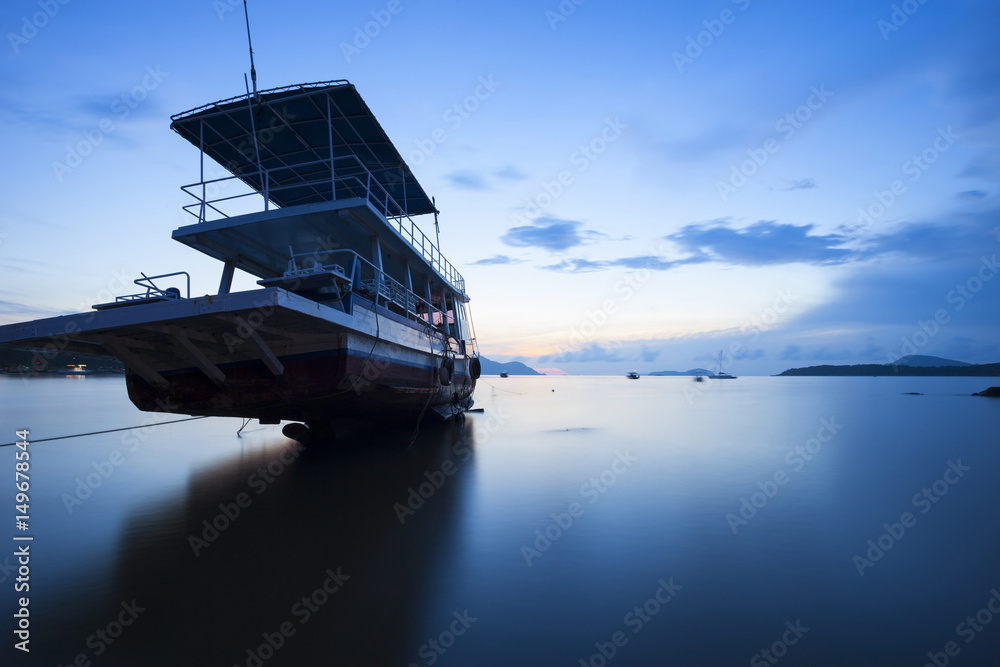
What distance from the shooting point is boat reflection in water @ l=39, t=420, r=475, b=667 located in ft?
12.3

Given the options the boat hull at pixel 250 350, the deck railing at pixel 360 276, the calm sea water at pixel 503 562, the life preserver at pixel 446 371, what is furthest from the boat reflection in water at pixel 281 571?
the life preserver at pixel 446 371

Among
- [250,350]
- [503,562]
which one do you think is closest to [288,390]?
[250,350]

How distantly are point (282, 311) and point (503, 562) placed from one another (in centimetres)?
480

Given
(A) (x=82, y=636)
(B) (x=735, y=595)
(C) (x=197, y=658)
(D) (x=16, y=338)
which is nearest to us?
(C) (x=197, y=658)

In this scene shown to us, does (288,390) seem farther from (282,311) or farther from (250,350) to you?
(282,311)

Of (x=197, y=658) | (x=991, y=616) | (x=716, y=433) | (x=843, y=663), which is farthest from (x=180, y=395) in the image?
(x=716, y=433)

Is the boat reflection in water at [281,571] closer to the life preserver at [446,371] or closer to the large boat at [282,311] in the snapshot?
the large boat at [282,311]

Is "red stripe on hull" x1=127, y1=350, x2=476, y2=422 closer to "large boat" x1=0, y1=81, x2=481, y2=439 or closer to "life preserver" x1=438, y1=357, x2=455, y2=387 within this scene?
"large boat" x1=0, y1=81, x2=481, y2=439

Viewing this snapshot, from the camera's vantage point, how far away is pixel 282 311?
7012 millimetres

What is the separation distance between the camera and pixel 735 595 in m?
4.86

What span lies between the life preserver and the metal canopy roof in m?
5.98

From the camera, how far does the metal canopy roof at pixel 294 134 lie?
33.8 ft

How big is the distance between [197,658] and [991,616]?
281 inches

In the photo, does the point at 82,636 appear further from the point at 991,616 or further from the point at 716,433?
the point at 716,433
